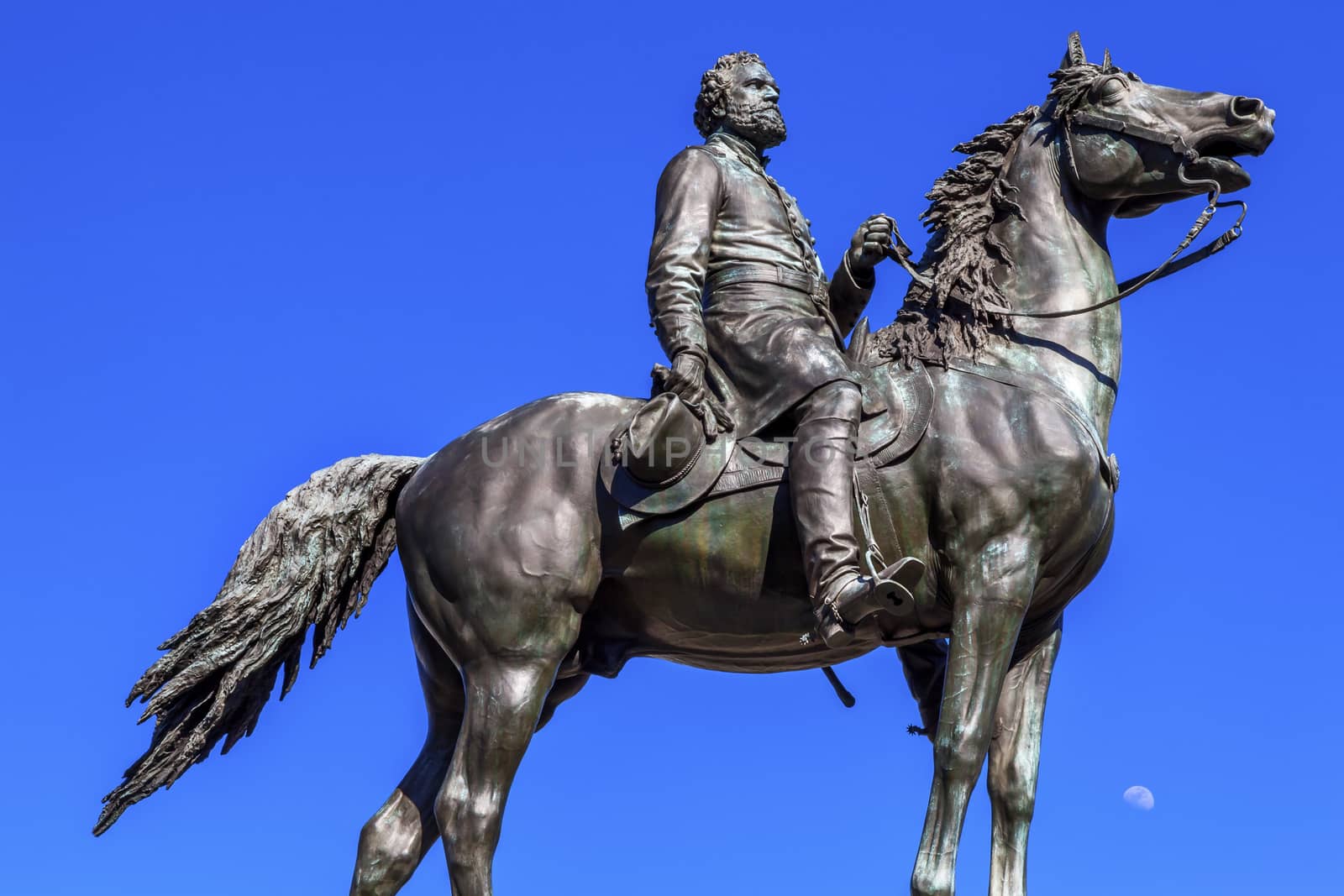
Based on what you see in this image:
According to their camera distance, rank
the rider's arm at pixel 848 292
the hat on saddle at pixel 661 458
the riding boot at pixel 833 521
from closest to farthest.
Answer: the riding boot at pixel 833 521, the hat on saddle at pixel 661 458, the rider's arm at pixel 848 292

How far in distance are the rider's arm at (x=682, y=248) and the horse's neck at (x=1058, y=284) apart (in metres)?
1.64

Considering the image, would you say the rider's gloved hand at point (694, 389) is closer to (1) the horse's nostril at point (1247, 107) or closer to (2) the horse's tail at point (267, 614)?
(2) the horse's tail at point (267, 614)

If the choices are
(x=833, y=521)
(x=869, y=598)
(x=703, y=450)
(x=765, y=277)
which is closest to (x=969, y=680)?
(x=869, y=598)

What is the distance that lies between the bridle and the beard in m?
1.18

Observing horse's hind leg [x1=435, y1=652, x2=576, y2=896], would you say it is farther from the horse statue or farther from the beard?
the beard

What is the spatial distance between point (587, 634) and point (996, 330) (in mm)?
2844

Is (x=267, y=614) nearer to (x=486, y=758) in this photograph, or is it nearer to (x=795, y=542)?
(x=486, y=758)

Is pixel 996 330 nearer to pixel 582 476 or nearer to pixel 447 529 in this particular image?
pixel 582 476

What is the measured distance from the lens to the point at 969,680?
11508 mm

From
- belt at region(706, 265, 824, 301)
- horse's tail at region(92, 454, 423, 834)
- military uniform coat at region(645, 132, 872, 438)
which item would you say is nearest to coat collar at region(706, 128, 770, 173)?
military uniform coat at region(645, 132, 872, 438)

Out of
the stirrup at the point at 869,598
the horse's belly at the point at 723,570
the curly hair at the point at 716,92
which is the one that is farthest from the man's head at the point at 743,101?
the stirrup at the point at 869,598

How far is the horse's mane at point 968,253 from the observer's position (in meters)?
12.4

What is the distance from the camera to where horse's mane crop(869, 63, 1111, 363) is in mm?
12352

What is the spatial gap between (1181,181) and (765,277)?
93.7 inches
